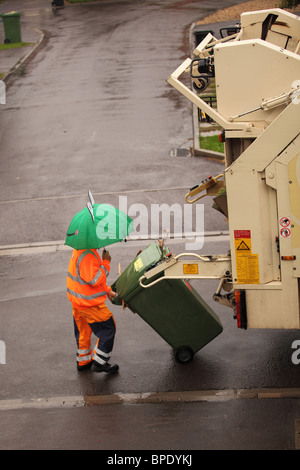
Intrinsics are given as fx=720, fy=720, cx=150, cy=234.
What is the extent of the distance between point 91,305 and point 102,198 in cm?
531

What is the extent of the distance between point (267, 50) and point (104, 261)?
2.48 m

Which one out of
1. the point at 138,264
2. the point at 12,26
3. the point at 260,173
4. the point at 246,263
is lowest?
the point at 138,264

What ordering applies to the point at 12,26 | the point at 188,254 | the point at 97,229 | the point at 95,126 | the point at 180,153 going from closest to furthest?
the point at 188,254 < the point at 97,229 < the point at 180,153 < the point at 95,126 < the point at 12,26

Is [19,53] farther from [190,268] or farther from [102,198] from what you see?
[190,268]

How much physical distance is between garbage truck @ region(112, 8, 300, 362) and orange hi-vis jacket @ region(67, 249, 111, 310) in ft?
3.41

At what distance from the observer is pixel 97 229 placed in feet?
21.4

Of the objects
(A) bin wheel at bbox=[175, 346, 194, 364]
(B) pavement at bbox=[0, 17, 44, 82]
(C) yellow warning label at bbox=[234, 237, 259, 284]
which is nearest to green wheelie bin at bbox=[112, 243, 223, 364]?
(A) bin wheel at bbox=[175, 346, 194, 364]

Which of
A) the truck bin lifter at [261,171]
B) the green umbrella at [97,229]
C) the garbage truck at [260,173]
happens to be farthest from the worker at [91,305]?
the truck bin lifter at [261,171]

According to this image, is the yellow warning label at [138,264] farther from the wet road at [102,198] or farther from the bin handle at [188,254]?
the wet road at [102,198]

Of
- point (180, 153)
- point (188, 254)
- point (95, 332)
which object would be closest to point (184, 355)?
point (95, 332)

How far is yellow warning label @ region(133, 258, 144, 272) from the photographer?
6.76 m
